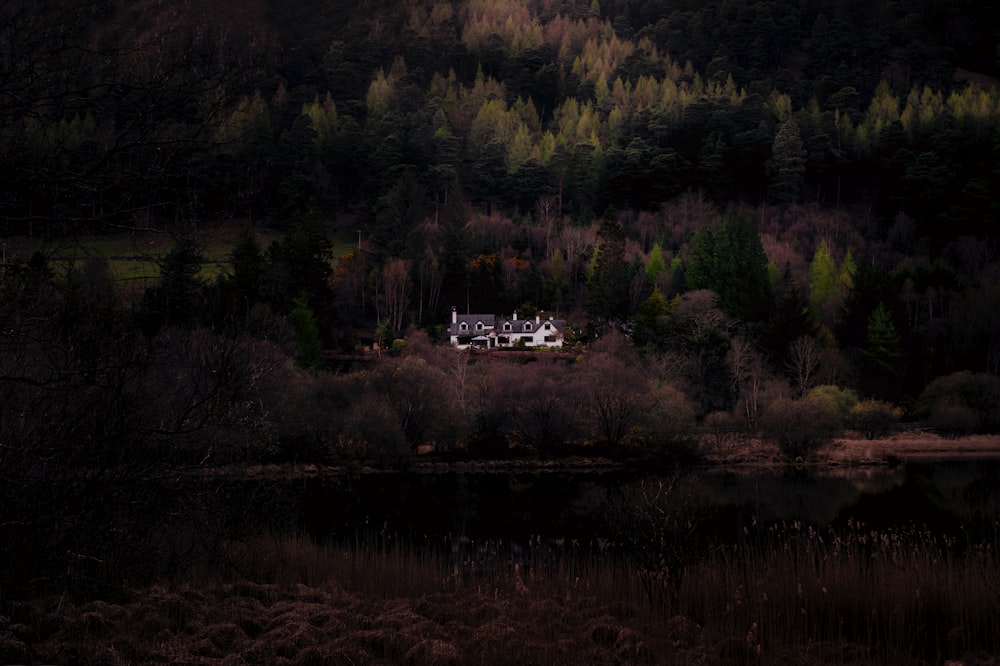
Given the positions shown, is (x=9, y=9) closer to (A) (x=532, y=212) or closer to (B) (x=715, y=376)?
(B) (x=715, y=376)

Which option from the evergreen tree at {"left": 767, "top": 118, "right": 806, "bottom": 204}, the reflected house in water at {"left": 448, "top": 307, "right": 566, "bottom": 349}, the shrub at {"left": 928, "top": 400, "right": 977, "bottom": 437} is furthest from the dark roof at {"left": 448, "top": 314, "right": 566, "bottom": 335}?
the evergreen tree at {"left": 767, "top": 118, "right": 806, "bottom": 204}

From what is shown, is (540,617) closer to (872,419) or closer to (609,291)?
(872,419)

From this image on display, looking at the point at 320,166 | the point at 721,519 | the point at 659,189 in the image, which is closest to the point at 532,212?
the point at 659,189

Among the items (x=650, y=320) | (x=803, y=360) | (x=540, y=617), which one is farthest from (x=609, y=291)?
(x=540, y=617)

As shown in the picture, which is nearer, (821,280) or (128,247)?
(128,247)

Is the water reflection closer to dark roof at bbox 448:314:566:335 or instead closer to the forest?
the forest

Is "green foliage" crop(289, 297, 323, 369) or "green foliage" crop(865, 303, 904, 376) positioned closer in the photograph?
"green foliage" crop(289, 297, 323, 369)

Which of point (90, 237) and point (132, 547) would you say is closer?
point (90, 237)
